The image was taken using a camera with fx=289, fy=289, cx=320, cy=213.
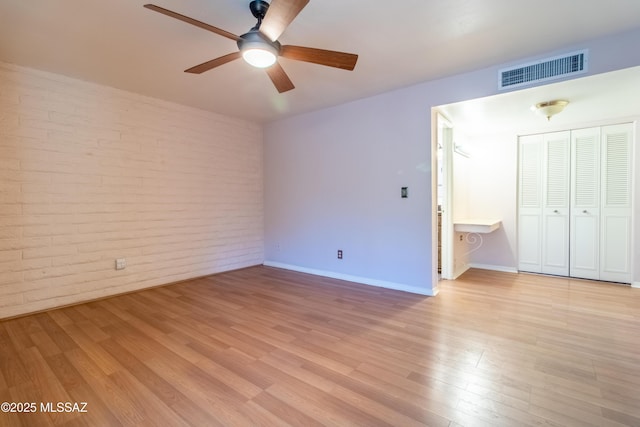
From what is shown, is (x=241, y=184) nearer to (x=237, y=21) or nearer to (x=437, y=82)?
(x=237, y=21)

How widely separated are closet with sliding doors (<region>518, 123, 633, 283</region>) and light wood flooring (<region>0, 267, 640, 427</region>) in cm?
82

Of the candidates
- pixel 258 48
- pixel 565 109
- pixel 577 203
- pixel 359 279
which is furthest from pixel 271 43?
pixel 577 203

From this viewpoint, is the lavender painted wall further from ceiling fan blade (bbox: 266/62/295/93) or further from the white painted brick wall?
ceiling fan blade (bbox: 266/62/295/93)

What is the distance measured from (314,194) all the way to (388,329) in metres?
2.48

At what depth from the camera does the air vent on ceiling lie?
257 centimetres

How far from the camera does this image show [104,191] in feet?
11.4

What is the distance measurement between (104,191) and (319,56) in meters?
3.06

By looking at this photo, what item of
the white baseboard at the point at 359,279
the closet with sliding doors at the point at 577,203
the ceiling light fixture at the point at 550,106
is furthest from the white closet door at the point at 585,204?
the white baseboard at the point at 359,279

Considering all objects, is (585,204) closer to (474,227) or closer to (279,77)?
(474,227)

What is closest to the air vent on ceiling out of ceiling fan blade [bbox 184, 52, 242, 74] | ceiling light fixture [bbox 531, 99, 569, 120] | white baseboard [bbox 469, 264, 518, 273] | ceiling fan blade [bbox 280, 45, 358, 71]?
ceiling light fixture [bbox 531, 99, 569, 120]

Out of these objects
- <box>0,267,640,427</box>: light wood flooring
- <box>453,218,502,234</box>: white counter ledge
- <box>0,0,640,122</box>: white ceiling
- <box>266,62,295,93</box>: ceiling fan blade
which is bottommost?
<box>0,267,640,427</box>: light wood flooring

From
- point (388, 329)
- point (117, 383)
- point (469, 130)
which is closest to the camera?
point (117, 383)

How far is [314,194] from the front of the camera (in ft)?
14.9

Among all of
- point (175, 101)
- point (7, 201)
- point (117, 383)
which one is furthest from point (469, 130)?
point (7, 201)
